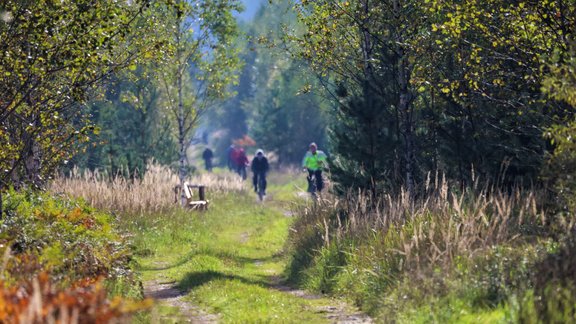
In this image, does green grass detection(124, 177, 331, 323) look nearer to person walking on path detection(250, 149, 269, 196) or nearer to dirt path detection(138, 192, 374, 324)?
Answer: dirt path detection(138, 192, 374, 324)

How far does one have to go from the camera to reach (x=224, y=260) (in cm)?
1752

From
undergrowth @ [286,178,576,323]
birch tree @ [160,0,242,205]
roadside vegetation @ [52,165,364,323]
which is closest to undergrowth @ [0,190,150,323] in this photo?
roadside vegetation @ [52,165,364,323]

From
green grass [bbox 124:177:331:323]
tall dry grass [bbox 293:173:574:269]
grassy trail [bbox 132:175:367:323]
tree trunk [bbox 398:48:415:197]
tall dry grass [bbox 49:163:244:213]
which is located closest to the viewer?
tall dry grass [bbox 293:173:574:269]

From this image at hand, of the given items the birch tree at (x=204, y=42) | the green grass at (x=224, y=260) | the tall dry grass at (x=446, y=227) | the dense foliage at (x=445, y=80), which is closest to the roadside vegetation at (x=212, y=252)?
the green grass at (x=224, y=260)

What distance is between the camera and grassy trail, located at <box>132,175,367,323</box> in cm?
1169

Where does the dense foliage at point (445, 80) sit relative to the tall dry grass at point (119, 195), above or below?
above

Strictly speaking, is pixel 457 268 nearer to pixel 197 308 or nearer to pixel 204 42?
pixel 197 308

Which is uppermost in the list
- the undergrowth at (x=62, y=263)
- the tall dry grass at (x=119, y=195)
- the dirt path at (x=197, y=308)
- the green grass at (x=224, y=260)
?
the tall dry grass at (x=119, y=195)

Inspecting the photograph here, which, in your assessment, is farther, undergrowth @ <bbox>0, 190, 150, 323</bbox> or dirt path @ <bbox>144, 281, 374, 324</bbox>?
dirt path @ <bbox>144, 281, 374, 324</bbox>

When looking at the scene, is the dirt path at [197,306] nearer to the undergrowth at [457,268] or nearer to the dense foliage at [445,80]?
the undergrowth at [457,268]

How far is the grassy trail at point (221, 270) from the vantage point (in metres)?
11.7

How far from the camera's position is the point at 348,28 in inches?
762

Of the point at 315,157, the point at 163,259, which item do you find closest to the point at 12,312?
the point at 163,259

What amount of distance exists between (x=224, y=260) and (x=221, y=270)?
1618 millimetres
